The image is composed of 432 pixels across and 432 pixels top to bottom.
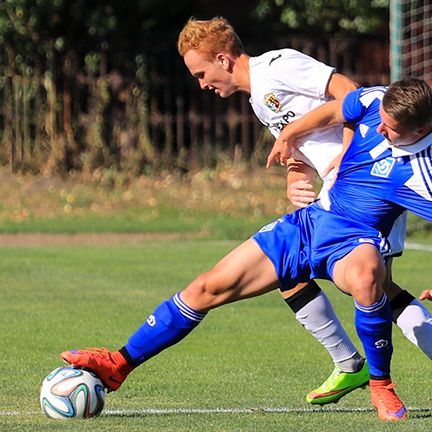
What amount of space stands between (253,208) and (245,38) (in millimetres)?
5583

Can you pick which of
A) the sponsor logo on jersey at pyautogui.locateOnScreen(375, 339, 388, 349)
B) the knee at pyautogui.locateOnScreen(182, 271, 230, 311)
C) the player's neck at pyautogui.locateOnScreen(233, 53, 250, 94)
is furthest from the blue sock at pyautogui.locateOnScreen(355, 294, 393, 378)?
the player's neck at pyautogui.locateOnScreen(233, 53, 250, 94)

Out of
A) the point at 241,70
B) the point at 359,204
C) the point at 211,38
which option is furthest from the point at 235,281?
the point at 211,38

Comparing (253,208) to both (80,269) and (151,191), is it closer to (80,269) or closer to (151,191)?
(151,191)

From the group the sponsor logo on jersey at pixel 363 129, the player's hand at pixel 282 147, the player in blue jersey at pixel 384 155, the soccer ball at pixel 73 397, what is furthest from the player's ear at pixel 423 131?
the soccer ball at pixel 73 397

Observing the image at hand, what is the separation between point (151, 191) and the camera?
20656 mm

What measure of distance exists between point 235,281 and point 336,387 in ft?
2.64

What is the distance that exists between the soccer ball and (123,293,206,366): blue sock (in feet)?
0.77

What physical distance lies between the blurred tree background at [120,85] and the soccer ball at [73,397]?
15790 millimetres

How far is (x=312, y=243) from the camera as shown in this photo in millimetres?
6301

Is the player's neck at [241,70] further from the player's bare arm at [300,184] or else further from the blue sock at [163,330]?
the blue sock at [163,330]

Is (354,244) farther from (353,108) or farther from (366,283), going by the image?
(353,108)

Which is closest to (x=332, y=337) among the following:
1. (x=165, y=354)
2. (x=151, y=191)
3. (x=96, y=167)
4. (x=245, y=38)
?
(x=165, y=354)

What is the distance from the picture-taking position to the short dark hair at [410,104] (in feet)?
19.7

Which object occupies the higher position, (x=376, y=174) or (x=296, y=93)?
(x=296, y=93)
